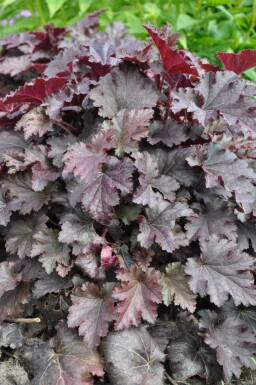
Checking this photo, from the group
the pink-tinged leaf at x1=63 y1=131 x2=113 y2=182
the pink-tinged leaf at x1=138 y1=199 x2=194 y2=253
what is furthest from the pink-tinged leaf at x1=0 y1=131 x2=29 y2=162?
the pink-tinged leaf at x1=138 y1=199 x2=194 y2=253

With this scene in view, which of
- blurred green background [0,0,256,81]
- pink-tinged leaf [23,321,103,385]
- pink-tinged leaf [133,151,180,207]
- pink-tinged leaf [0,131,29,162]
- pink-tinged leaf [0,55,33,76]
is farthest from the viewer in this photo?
blurred green background [0,0,256,81]

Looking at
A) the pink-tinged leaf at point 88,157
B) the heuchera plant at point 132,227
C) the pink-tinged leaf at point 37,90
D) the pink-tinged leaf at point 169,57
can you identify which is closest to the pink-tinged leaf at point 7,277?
the heuchera plant at point 132,227

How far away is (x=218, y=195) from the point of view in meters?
1.93

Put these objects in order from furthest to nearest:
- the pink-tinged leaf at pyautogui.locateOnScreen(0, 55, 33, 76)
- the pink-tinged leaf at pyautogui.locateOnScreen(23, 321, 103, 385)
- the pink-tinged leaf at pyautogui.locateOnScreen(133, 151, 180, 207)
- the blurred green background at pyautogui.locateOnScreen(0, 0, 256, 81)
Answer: the blurred green background at pyautogui.locateOnScreen(0, 0, 256, 81) → the pink-tinged leaf at pyautogui.locateOnScreen(0, 55, 33, 76) → the pink-tinged leaf at pyautogui.locateOnScreen(133, 151, 180, 207) → the pink-tinged leaf at pyautogui.locateOnScreen(23, 321, 103, 385)

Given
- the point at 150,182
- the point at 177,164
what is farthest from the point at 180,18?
the point at 150,182

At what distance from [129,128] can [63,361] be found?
91cm

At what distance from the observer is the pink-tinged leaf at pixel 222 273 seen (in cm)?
172

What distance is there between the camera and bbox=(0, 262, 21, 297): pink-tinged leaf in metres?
1.82

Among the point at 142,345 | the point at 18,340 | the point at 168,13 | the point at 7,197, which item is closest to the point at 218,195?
the point at 142,345

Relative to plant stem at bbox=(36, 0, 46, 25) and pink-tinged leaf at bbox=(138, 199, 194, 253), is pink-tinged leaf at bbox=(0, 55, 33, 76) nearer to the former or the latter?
plant stem at bbox=(36, 0, 46, 25)

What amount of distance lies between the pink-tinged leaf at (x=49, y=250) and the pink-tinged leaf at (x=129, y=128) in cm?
42

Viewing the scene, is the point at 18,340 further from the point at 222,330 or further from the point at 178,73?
the point at 178,73

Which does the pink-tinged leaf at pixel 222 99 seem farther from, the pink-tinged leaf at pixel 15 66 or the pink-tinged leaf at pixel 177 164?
the pink-tinged leaf at pixel 15 66

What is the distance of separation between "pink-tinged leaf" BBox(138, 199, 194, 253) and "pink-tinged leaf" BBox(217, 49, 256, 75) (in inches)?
25.1
